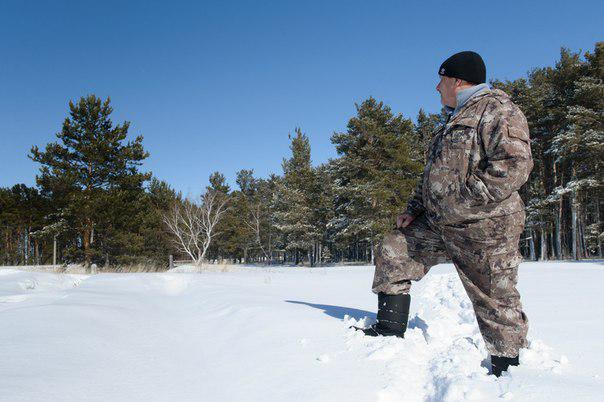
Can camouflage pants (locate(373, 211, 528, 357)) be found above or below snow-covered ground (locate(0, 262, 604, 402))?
above

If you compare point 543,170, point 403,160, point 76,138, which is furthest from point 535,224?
point 76,138

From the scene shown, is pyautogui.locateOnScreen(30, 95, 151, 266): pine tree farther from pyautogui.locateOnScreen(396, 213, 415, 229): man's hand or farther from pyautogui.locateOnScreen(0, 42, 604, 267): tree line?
pyautogui.locateOnScreen(396, 213, 415, 229): man's hand

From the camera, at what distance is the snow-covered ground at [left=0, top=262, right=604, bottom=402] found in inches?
61.4

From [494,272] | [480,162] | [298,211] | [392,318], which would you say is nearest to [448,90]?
[480,162]

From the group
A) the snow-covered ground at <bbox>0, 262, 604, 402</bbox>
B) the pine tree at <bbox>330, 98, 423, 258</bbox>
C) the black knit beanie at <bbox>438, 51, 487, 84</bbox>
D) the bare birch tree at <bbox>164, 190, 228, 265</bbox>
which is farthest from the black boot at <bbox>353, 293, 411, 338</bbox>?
the pine tree at <bbox>330, 98, 423, 258</bbox>

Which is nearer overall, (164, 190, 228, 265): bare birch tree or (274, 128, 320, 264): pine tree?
(164, 190, 228, 265): bare birch tree

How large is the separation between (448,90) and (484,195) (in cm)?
85

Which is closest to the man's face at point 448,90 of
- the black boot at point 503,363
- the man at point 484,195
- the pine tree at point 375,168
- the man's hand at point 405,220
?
the man at point 484,195

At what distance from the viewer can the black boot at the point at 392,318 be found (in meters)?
2.44

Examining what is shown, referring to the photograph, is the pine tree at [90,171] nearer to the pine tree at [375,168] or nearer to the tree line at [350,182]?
the tree line at [350,182]

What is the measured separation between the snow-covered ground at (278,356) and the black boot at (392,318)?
0.11 m

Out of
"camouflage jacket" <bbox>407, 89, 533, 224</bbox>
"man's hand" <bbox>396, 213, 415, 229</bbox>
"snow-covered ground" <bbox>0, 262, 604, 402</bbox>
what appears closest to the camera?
"snow-covered ground" <bbox>0, 262, 604, 402</bbox>

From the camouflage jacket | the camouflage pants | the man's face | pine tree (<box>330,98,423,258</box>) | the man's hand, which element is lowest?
the camouflage pants

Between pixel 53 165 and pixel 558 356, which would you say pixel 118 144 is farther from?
pixel 558 356
